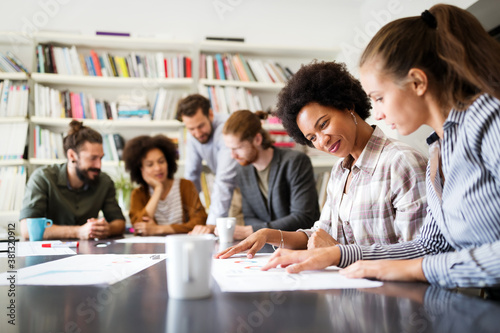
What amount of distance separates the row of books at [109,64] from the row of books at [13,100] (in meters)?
0.24

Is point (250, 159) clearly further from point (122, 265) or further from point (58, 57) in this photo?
point (58, 57)

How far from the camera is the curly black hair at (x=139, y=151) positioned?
2.74 m

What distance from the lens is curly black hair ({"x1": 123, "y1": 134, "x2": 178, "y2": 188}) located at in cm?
274

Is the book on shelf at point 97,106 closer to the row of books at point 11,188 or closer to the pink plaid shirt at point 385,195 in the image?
the row of books at point 11,188

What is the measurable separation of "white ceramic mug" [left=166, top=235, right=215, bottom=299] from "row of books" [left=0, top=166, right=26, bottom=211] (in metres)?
3.12

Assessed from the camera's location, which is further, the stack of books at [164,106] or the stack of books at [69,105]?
the stack of books at [164,106]

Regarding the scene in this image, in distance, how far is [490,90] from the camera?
74 centimetres

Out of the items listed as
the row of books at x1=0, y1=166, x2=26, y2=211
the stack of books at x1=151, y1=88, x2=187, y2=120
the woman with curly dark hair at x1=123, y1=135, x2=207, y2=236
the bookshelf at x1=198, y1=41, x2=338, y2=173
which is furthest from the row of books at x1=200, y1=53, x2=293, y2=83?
the row of books at x1=0, y1=166, x2=26, y2=211

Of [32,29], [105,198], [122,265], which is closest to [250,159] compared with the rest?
[105,198]

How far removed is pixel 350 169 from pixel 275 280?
78cm

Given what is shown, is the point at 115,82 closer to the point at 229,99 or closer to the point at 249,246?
the point at 229,99

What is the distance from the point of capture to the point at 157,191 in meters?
2.63

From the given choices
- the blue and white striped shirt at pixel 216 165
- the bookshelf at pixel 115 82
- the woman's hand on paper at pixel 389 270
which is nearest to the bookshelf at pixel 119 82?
the bookshelf at pixel 115 82

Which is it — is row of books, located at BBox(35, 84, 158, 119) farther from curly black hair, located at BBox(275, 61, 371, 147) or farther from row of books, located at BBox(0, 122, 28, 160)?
curly black hair, located at BBox(275, 61, 371, 147)
